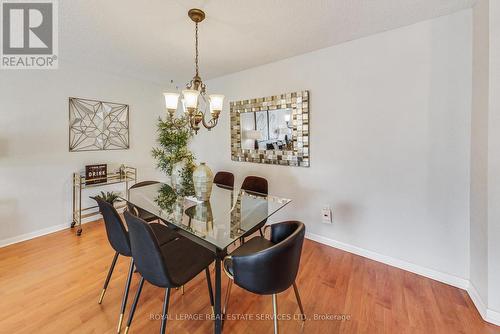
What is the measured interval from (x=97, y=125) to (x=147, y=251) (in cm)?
303

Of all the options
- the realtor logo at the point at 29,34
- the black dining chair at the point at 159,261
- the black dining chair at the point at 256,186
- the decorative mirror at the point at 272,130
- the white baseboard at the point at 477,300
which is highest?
the realtor logo at the point at 29,34

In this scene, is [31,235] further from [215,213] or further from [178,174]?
[215,213]

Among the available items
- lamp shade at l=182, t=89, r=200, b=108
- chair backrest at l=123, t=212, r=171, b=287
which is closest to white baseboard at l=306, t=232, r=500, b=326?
chair backrest at l=123, t=212, r=171, b=287

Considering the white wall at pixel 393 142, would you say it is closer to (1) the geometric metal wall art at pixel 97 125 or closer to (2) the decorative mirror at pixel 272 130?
(2) the decorative mirror at pixel 272 130

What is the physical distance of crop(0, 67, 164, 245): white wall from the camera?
2.68m

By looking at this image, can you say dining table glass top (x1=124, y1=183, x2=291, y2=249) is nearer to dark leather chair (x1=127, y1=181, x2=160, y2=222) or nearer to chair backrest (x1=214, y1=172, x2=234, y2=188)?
dark leather chair (x1=127, y1=181, x2=160, y2=222)

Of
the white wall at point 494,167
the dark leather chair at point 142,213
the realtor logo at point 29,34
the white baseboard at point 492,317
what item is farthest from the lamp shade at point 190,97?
the white baseboard at point 492,317

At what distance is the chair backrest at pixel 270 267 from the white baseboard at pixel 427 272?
1538mm

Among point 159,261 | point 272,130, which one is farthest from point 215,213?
point 272,130

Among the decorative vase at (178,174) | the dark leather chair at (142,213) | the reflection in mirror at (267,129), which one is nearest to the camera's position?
the dark leather chair at (142,213)

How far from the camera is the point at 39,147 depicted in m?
A: 2.91

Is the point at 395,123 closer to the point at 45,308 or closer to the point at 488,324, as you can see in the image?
the point at 488,324

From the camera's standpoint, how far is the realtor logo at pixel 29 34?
A: 1833 mm

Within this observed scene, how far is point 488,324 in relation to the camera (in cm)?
157
